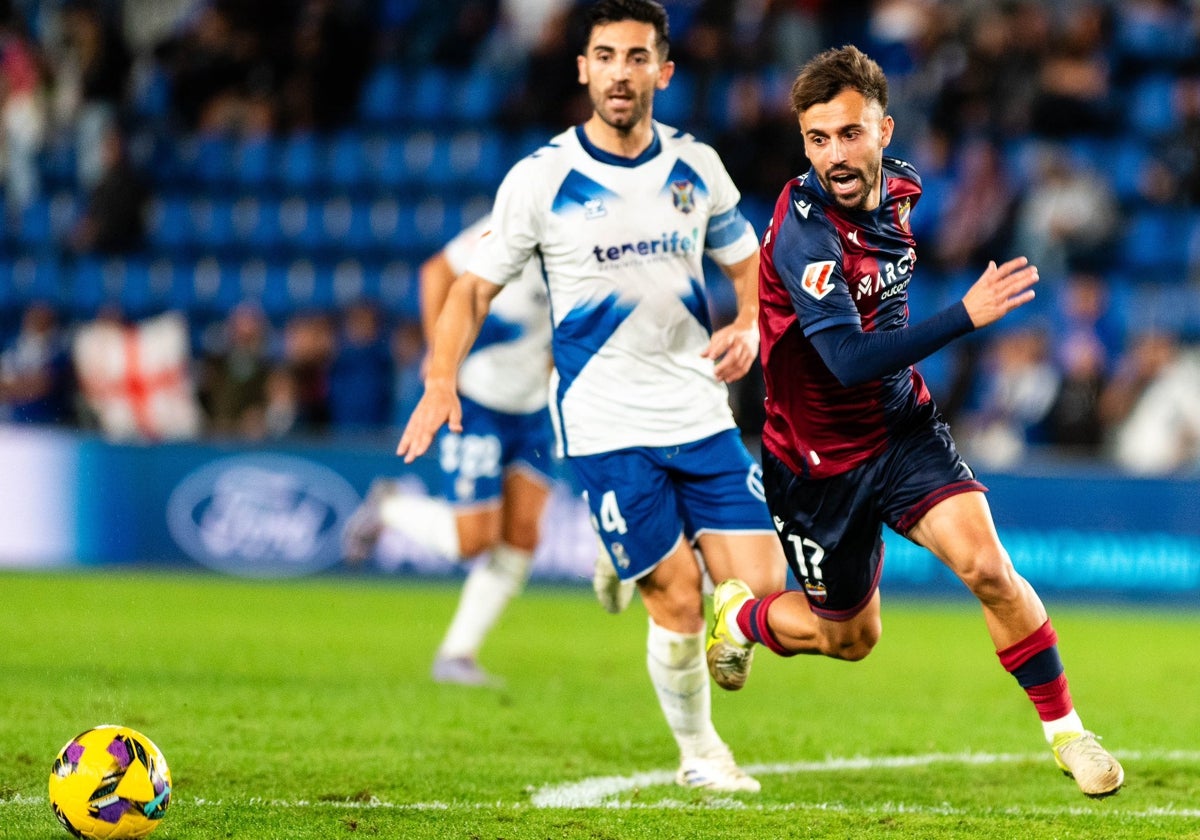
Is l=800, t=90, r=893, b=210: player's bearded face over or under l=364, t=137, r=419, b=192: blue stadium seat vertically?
over

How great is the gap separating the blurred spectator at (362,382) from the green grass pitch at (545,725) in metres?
2.91

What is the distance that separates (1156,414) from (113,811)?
11.2 m

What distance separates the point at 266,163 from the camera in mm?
20312

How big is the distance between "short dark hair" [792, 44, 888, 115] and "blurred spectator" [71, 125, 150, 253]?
14.9 m

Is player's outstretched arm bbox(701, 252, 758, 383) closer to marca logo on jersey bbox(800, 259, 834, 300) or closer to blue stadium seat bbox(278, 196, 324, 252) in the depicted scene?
marca logo on jersey bbox(800, 259, 834, 300)

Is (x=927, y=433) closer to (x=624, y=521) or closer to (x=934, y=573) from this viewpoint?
(x=624, y=521)

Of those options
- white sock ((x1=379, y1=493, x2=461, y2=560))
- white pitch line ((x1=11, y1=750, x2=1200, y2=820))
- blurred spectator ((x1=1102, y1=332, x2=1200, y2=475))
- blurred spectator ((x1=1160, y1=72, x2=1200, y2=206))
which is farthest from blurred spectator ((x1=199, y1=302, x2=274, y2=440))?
white pitch line ((x1=11, y1=750, x2=1200, y2=820))

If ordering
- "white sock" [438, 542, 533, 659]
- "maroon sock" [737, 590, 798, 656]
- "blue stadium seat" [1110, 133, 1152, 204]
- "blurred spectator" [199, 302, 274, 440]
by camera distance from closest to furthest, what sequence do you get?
"maroon sock" [737, 590, 798, 656], "white sock" [438, 542, 533, 659], "blurred spectator" [199, 302, 274, 440], "blue stadium seat" [1110, 133, 1152, 204]

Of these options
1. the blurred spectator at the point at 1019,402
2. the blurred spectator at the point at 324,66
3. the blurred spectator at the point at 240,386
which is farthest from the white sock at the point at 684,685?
the blurred spectator at the point at 324,66

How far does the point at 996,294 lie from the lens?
5.35 meters

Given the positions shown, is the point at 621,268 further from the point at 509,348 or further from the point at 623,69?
the point at 509,348

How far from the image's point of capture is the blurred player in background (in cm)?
569

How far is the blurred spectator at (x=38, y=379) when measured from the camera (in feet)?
57.6

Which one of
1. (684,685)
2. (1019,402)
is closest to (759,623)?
(684,685)
